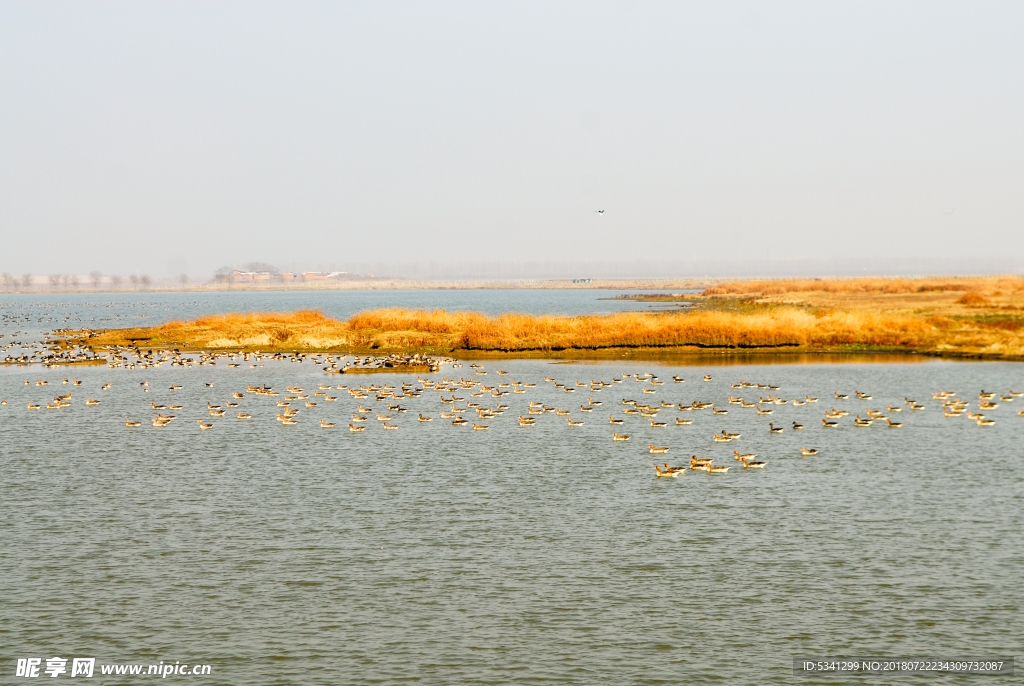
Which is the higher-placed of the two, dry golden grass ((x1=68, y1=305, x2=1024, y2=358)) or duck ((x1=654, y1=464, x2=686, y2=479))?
dry golden grass ((x1=68, y1=305, x2=1024, y2=358))

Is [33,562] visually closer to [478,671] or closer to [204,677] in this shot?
[204,677]

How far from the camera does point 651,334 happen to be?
7375 cm

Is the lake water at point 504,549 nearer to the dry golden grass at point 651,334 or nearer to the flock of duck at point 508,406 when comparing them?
the flock of duck at point 508,406

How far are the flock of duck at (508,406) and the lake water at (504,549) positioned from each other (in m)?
0.76

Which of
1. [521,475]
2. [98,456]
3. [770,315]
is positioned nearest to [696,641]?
[521,475]

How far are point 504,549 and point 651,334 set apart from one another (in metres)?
52.9

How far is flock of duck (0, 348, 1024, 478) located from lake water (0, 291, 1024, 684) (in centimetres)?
76

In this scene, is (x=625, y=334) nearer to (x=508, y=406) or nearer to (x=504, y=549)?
(x=508, y=406)

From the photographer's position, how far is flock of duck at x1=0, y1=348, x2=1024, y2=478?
4075 cm

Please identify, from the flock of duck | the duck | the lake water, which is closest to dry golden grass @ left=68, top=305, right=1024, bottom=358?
the flock of duck

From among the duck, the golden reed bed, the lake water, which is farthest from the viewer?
the golden reed bed

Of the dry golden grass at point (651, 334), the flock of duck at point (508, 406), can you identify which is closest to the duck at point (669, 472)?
the flock of duck at point (508, 406)

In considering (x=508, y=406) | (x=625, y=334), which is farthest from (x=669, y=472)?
(x=625, y=334)

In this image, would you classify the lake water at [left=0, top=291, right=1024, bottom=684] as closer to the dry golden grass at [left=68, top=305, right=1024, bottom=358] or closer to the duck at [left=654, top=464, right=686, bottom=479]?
the duck at [left=654, top=464, right=686, bottom=479]
